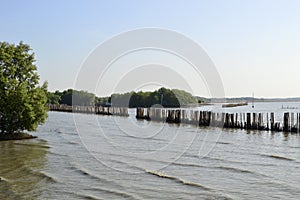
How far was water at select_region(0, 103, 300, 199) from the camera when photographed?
13414 millimetres

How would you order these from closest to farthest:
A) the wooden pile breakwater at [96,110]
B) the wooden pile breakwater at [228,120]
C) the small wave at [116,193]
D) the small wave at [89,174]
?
the small wave at [116,193] → the small wave at [89,174] → the wooden pile breakwater at [228,120] → the wooden pile breakwater at [96,110]

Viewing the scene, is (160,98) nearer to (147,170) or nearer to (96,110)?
(96,110)

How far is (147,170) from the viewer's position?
1748 cm

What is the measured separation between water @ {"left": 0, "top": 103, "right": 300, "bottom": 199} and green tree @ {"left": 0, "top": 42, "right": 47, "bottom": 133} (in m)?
1.67

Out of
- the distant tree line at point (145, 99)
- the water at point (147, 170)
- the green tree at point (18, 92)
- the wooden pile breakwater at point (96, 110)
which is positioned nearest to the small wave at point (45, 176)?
the water at point (147, 170)

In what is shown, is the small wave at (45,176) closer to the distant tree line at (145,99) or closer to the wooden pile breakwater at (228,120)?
the wooden pile breakwater at (228,120)

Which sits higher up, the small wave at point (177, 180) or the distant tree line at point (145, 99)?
the distant tree line at point (145, 99)

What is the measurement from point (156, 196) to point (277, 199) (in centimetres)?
421

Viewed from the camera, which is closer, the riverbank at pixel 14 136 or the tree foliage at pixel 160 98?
the riverbank at pixel 14 136

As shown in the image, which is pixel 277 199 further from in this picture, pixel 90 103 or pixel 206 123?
pixel 90 103

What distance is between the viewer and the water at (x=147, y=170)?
13.4 metres

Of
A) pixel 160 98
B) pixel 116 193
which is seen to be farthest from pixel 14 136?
pixel 160 98

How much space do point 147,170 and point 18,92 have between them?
14429 millimetres

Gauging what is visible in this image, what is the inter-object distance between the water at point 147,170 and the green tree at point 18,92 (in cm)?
167
